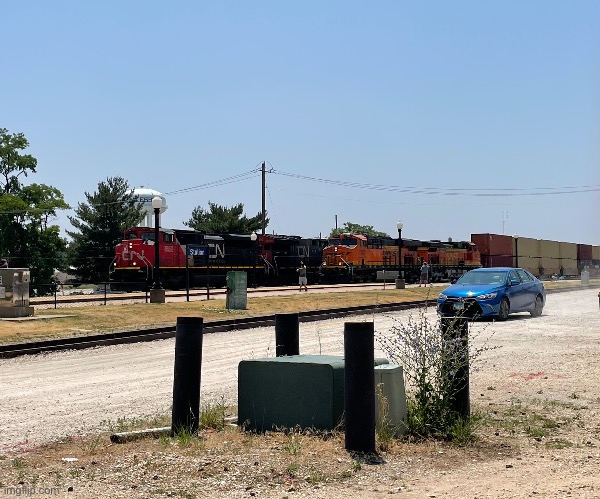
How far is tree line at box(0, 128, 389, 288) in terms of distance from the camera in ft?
192

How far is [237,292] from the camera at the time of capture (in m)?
25.8

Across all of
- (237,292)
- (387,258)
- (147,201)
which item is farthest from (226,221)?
(237,292)

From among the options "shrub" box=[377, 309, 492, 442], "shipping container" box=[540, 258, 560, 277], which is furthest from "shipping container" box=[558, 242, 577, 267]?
"shrub" box=[377, 309, 492, 442]

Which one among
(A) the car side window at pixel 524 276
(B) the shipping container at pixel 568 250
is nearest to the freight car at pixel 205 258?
(A) the car side window at pixel 524 276

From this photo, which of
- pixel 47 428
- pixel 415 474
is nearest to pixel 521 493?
pixel 415 474

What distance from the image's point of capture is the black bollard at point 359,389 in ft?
20.6

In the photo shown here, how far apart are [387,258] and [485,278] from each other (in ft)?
111

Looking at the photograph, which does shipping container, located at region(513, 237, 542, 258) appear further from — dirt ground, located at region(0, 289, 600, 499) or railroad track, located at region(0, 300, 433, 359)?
dirt ground, located at region(0, 289, 600, 499)

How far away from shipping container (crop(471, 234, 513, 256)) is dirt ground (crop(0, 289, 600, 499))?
56.8 meters

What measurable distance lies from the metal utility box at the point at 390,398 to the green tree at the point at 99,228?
61.5m

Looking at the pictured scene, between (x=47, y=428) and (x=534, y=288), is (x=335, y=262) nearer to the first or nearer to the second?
(x=534, y=288)

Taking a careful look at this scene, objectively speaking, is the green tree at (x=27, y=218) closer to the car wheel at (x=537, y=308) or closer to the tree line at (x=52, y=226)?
the tree line at (x=52, y=226)

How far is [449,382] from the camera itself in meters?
7.31

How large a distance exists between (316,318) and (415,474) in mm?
17488
